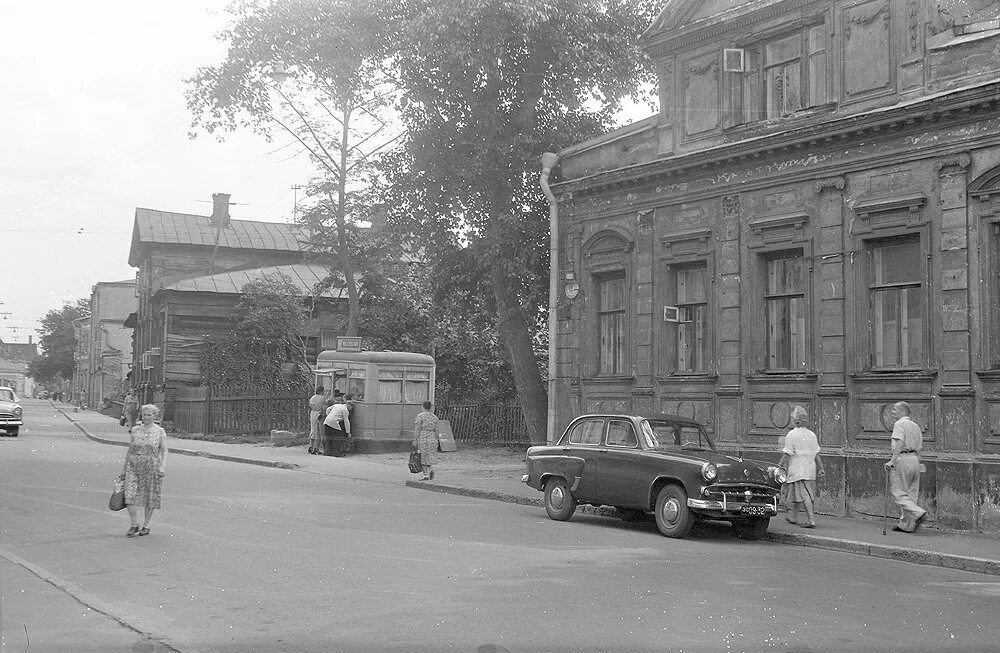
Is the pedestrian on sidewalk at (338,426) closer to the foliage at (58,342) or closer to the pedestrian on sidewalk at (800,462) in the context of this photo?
the pedestrian on sidewalk at (800,462)

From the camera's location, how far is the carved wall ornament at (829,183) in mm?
17547

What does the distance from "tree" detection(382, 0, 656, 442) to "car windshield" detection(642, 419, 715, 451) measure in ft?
36.5

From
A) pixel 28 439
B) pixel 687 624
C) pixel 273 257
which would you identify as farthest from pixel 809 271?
pixel 273 257

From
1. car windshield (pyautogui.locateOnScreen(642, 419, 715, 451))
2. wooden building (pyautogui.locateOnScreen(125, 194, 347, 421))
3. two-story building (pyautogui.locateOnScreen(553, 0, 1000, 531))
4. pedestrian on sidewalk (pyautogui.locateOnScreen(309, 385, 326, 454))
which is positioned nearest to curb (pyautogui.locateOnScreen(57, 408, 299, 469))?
pedestrian on sidewalk (pyautogui.locateOnScreen(309, 385, 326, 454))

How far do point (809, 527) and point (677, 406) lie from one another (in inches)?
221

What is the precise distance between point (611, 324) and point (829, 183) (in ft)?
19.6

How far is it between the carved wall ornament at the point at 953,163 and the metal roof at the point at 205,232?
161ft

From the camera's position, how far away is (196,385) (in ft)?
172

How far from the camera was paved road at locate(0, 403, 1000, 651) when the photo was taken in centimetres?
755

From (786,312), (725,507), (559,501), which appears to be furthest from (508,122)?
(725,507)

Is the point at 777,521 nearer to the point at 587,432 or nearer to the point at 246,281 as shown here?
the point at 587,432

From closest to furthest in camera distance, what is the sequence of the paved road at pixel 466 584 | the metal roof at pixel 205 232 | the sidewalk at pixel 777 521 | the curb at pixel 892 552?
the paved road at pixel 466 584, the curb at pixel 892 552, the sidewalk at pixel 777 521, the metal roof at pixel 205 232

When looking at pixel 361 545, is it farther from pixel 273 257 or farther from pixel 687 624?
pixel 273 257

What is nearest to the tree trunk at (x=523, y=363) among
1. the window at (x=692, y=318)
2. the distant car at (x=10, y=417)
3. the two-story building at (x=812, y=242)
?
the two-story building at (x=812, y=242)
